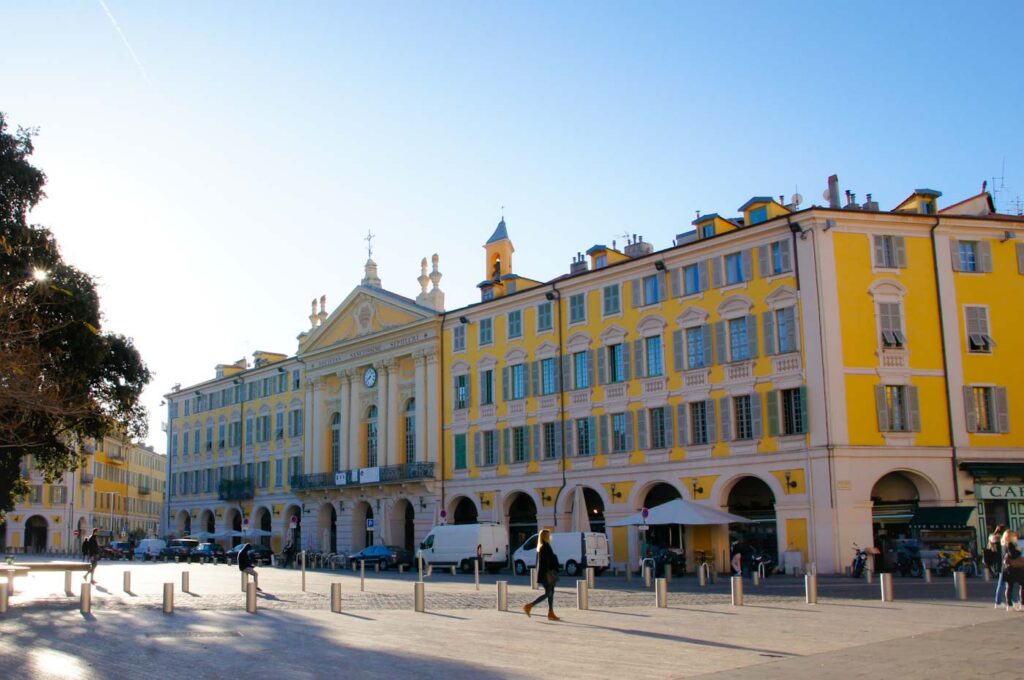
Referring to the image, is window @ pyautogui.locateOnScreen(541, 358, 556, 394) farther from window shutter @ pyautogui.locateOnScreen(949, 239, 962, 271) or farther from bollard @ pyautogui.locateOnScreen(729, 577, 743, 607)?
bollard @ pyautogui.locateOnScreen(729, 577, 743, 607)

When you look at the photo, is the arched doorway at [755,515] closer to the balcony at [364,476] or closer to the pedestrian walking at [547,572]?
the balcony at [364,476]

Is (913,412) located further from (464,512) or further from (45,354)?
(45,354)

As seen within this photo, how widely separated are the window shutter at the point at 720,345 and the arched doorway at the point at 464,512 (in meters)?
18.1

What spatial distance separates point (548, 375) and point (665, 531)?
917 centimetres

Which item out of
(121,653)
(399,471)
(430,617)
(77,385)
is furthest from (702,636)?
(399,471)

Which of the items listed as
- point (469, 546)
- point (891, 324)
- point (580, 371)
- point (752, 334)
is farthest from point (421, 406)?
point (891, 324)

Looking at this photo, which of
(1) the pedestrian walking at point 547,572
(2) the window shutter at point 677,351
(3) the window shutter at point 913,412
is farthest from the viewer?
(2) the window shutter at point 677,351

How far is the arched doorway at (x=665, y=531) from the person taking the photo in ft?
143

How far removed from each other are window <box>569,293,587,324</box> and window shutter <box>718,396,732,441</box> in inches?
336

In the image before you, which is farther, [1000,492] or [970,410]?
[970,410]

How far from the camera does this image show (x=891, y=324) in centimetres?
3947

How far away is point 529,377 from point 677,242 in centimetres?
972

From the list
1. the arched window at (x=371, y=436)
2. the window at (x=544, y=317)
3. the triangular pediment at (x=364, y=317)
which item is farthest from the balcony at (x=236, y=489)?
the window at (x=544, y=317)

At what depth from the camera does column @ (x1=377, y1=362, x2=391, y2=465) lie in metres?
58.7
